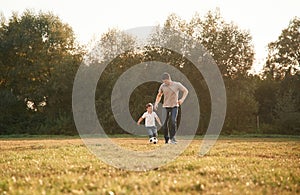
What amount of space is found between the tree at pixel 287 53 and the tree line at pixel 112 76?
1.93 m

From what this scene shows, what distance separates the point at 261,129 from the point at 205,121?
5989mm

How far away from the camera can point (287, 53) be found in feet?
186

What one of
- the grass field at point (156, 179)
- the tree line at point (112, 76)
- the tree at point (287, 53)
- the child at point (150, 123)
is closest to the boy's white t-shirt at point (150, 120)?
the child at point (150, 123)

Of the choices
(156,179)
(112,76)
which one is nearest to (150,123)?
(156,179)

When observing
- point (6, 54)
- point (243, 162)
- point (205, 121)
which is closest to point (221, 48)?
point (205, 121)

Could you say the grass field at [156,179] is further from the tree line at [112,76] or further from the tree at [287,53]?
the tree at [287,53]

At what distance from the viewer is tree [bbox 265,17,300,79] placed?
5562 cm

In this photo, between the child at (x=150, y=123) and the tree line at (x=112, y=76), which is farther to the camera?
the tree line at (x=112, y=76)

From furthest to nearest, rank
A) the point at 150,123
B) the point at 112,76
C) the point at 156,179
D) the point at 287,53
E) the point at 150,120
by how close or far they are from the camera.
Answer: the point at 287,53 → the point at 112,76 → the point at 150,120 → the point at 150,123 → the point at 156,179

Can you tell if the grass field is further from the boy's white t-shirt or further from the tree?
the tree

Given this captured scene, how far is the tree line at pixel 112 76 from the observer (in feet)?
141

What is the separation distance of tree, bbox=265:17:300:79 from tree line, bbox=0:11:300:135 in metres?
1.93

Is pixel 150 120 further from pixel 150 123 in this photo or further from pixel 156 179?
pixel 156 179

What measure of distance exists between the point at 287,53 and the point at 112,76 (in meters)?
27.3
